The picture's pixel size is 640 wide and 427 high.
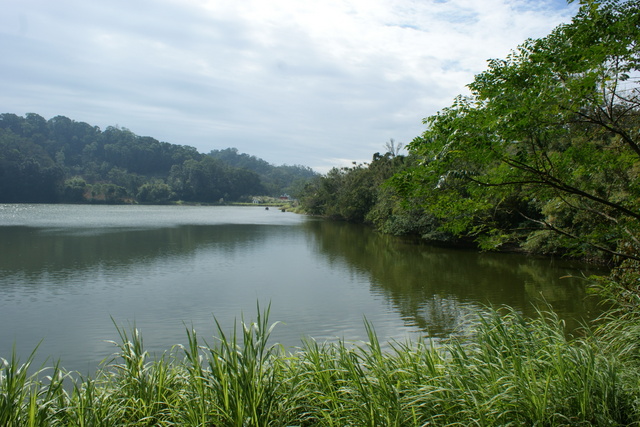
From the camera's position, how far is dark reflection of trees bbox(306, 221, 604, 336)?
424 inches

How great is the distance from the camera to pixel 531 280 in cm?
1489

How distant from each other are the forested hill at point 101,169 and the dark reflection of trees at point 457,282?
7585cm

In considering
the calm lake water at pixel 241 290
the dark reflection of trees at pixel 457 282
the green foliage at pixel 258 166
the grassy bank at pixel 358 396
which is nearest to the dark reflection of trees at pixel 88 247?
the calm lake water at pixel 241 290

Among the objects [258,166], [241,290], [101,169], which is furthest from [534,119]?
[258,166]

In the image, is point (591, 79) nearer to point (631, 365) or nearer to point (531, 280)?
point (631, 365)

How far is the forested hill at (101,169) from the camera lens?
79.4 m

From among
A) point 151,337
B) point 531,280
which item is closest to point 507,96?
point 151,337

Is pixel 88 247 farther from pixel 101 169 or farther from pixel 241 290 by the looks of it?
pixel 101 169

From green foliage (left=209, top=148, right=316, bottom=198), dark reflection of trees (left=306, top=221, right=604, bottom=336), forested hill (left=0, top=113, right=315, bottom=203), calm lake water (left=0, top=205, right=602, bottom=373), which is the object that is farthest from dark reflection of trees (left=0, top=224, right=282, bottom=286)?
green foliage (left=209, top=148, right=316, bottom=198)

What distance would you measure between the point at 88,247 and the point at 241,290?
12139 mm

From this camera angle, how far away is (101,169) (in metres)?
107

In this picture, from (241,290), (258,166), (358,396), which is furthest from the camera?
(258,166)

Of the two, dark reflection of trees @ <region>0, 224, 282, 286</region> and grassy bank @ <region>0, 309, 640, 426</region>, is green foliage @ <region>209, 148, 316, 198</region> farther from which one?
grassy bank @ <region>0, 309, 640, 426</region>

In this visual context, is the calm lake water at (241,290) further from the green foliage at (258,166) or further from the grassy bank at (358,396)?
the green foliage at (258,166)
